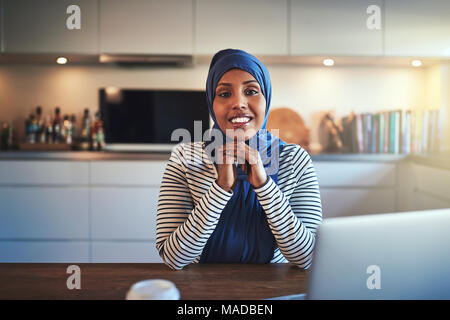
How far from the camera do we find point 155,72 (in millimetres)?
3301

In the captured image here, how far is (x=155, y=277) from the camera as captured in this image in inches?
35.0

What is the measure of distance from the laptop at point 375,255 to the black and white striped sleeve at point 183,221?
1.46 ft

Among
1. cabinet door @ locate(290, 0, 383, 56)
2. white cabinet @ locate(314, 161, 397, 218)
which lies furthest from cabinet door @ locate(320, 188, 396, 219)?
cabinet door @ locate(290, 0, 383, 56)

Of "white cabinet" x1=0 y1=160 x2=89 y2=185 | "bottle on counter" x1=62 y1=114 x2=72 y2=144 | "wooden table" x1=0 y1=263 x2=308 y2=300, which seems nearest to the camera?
"wooden table" x1=0 y1=263 x2=308 y2=300

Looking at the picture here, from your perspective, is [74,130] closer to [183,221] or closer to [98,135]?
[98,135]

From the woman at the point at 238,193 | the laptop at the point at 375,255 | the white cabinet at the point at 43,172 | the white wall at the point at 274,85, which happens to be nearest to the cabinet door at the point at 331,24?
the white wall at the point at 274,85

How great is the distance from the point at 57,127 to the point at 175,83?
1.01 metres

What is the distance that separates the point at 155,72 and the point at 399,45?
1901 millimetres

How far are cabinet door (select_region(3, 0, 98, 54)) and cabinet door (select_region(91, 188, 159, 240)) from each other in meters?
1.12

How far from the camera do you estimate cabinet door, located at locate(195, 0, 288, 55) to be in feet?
9.71

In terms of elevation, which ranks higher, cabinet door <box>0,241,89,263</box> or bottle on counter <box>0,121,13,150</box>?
bottle on counter <box>0,121,13,150</box>

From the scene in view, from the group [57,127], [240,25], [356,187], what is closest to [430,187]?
[356,187]

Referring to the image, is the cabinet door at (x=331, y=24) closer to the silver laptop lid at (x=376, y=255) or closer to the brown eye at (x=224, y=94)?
the brown eye at (x=224, y=94)

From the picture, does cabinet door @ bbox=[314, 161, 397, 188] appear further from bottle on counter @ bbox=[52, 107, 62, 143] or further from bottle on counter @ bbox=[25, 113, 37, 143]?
bottle on counter @ bbox=[25, 113, 37, 143]
